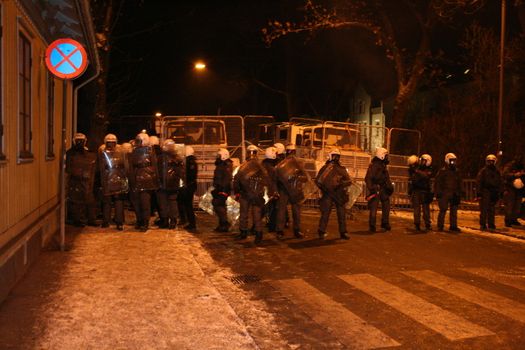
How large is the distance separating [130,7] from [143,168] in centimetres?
1634

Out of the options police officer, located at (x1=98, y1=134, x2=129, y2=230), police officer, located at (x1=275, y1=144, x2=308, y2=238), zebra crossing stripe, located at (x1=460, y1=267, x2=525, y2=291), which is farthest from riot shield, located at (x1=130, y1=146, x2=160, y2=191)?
zebra crossing stripe, located at (x1=460, y1=267, x2=525, y2=291)

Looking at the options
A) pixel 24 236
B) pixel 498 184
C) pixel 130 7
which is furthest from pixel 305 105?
pixel 24 236

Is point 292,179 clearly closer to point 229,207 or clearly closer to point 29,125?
point 229,207

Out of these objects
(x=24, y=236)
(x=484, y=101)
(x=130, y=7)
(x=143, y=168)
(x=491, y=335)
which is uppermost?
(x=130, y=7)

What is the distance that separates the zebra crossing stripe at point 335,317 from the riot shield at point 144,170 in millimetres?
4507

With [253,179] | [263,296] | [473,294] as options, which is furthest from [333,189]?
[263,296]

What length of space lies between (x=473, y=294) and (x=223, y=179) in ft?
20.0

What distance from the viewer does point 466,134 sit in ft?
80.3

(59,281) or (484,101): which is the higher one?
(484,101)

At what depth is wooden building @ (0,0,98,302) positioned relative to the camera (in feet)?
22.5

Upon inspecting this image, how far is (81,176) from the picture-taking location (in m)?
11.9

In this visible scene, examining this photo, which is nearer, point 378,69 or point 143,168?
point 143,168

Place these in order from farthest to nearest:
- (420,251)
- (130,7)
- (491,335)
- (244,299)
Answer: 1. (130,7)
2. (420,251)
3. (244,299)
4. (491,335)

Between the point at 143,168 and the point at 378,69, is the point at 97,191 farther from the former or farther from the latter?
the point at 378,69
